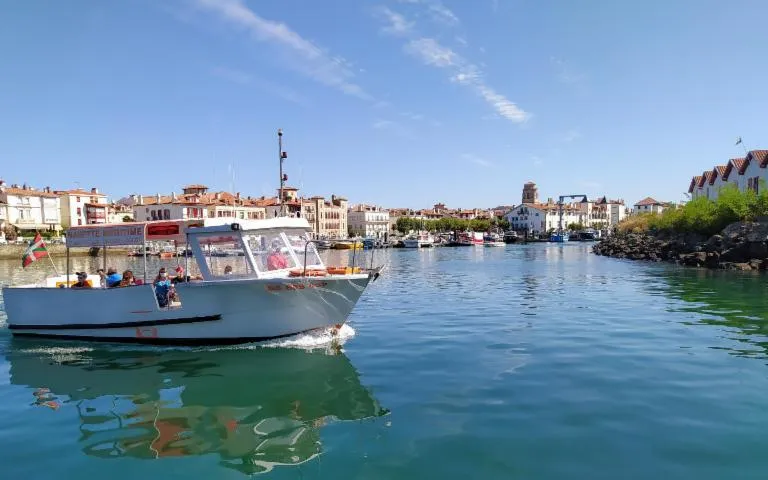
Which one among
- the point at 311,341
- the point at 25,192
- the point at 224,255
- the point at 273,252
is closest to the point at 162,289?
the point at 224,255

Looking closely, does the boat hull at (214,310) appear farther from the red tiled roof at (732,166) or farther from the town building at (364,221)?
the town building at (364,221)

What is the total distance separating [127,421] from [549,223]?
564 ft

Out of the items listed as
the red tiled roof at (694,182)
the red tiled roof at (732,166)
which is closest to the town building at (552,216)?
the red tiled roof at (694,182)

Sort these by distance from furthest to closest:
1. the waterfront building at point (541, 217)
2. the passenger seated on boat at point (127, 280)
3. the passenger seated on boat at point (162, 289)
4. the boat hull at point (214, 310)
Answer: the waterfront building at point (541, 217)
the passenger seated on boat at point (127, 280)
the passenger seated on boat at point (162, 289)
the boat hull at point (214, 310)

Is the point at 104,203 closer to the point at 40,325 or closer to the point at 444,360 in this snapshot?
the point at 40,325

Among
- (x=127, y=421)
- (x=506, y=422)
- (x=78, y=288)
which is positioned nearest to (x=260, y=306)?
(x=127, y=421)

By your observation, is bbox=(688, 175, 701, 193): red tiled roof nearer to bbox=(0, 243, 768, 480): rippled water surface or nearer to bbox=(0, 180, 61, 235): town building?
bbox=(0, 243, 768, 480): rippled water surface

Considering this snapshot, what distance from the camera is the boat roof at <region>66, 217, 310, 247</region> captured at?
48.4 ft

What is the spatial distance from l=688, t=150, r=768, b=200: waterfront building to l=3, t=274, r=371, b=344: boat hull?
53.1 metres

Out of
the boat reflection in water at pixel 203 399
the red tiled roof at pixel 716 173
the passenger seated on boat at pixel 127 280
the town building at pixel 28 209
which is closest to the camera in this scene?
the boat reflection in water at pixel 203 399

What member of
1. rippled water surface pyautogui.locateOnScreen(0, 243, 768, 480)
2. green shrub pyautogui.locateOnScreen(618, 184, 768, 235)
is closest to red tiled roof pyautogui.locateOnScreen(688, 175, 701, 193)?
green shrub pyautogui.locateOnScreen(618, 184, 768, 235)

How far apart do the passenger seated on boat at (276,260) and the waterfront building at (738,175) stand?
5320cm

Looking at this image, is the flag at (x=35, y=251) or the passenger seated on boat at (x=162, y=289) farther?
the flag at (x=35, y=251)

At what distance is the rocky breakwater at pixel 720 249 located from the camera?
4312 cm
